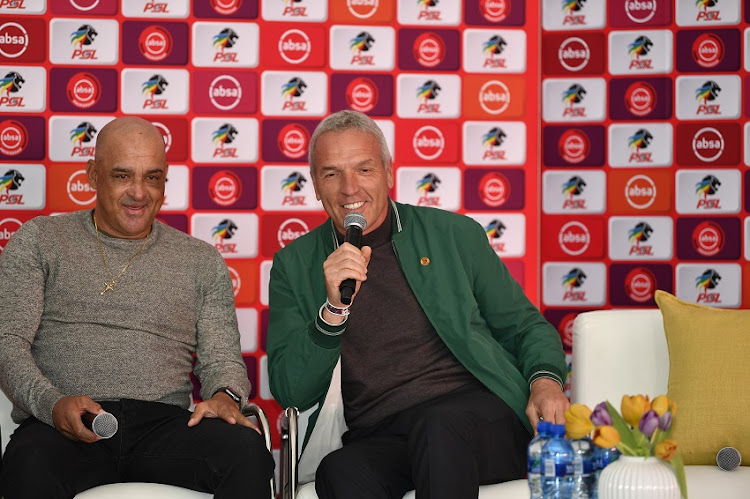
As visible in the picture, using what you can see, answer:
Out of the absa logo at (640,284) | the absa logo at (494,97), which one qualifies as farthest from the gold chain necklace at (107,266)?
the absa logo at (640,284)

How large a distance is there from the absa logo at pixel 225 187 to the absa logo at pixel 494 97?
3.71 feet

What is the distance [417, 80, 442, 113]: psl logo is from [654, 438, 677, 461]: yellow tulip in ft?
8.13

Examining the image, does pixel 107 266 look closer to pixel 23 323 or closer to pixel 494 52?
pixel 23 323

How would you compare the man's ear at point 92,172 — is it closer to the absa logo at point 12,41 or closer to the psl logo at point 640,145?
the absa logo at point 12,41

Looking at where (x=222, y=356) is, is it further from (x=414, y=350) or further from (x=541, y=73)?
(x=541, y=73)

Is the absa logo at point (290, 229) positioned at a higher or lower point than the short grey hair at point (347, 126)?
lower

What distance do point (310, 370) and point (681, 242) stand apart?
2.29 m

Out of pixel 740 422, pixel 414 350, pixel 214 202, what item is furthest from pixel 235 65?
pixel 740 422

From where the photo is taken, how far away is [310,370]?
102 inches

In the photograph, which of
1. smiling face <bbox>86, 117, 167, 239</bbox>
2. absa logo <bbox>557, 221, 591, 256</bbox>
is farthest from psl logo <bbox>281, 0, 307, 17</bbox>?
absa logo <bbox>557, 221, 591, 256</bbox>

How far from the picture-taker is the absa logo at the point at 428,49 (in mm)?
3959

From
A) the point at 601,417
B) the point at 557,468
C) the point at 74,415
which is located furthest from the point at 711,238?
the point at 74,415

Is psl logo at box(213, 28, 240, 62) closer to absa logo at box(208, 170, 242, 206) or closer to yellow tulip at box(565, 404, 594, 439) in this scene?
absa logo at box(208, 170, 242, 206)

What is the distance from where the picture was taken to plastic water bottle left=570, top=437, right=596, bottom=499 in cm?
188
